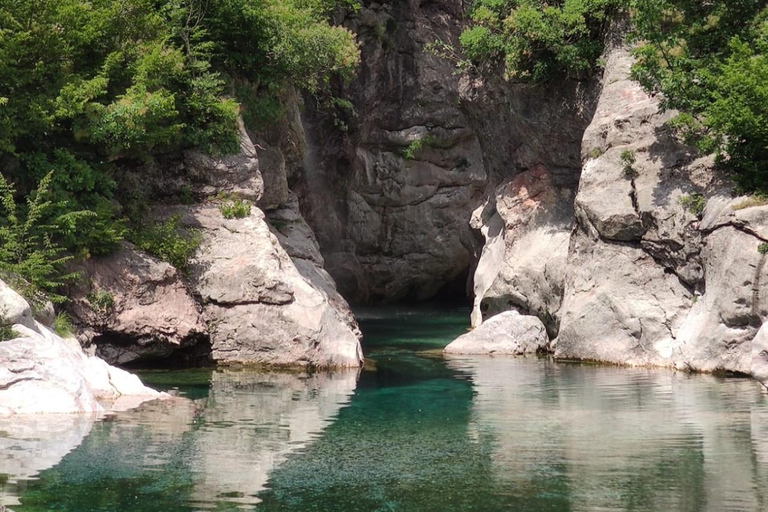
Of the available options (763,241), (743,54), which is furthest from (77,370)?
(743,54)

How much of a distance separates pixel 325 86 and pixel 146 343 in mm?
14791

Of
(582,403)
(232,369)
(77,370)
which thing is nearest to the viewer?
(77,370)

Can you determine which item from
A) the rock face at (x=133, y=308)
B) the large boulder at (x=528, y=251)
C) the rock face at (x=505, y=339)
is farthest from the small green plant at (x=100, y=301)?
the large boulder at (x=528, y=251)

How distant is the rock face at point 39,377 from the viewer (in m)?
16.2

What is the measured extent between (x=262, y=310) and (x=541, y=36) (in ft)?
38.8

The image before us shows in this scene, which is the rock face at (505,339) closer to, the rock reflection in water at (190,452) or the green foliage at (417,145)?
the rock reflection in water at (190,452)

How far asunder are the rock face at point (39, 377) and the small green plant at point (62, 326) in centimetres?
233

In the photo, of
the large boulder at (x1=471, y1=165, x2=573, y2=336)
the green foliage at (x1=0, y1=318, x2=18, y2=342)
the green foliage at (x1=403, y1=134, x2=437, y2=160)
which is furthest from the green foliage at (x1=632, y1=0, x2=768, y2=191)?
the green foliage at (x1=403, y1=134, x2=437, y2=160)

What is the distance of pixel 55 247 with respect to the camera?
72.7 ft

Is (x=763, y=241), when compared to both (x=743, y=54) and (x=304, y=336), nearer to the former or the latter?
(x=743, y=54)

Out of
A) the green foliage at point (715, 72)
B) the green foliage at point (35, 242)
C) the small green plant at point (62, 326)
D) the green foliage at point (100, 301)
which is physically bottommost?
the small green plant at point (62, 326)

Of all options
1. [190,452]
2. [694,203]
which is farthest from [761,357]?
[190,452]

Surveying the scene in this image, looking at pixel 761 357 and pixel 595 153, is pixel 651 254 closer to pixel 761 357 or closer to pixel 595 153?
pixel 595 153

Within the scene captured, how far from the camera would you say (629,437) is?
15.0 meters
